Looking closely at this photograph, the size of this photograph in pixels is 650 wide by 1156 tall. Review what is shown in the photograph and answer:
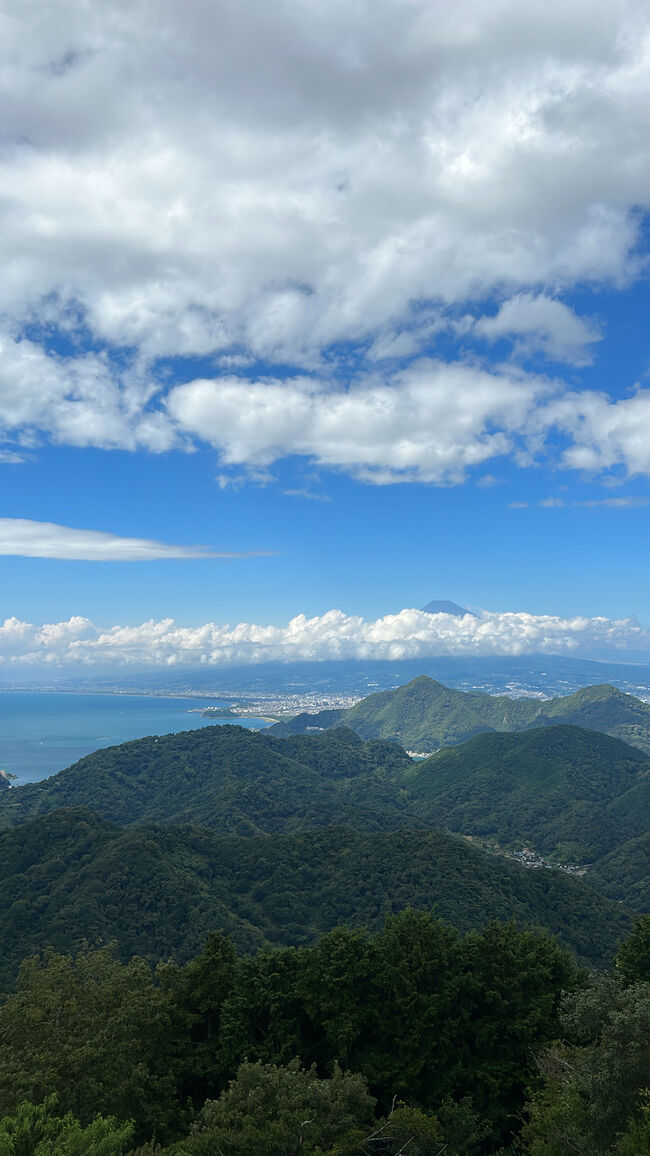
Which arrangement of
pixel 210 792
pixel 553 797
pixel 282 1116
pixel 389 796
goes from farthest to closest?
1. pixel 389 796
2. pixel 210 792
3. pixel 553 797
4. pixel 282 1116

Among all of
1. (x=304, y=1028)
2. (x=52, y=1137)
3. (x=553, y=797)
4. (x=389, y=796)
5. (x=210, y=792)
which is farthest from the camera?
(x=389, y=796)

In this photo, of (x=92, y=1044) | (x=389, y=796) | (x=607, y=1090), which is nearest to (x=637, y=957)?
(x=607, y=1090)

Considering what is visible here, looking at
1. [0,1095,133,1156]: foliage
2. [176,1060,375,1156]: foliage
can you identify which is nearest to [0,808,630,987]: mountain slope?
[0,1095,133,1156]: foliage

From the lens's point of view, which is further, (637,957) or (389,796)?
(389,796)

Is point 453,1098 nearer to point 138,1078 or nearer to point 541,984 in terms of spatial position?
point 541,984

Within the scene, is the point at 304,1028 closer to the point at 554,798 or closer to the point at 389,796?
the point at 554,798

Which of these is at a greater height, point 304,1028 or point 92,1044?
A: point 92,1044

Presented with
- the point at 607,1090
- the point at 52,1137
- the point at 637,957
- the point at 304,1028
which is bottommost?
the point at 304,1028

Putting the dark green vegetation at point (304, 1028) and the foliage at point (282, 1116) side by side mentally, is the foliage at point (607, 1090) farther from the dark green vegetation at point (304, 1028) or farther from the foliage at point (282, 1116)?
the foliage at point (282, 1116)
